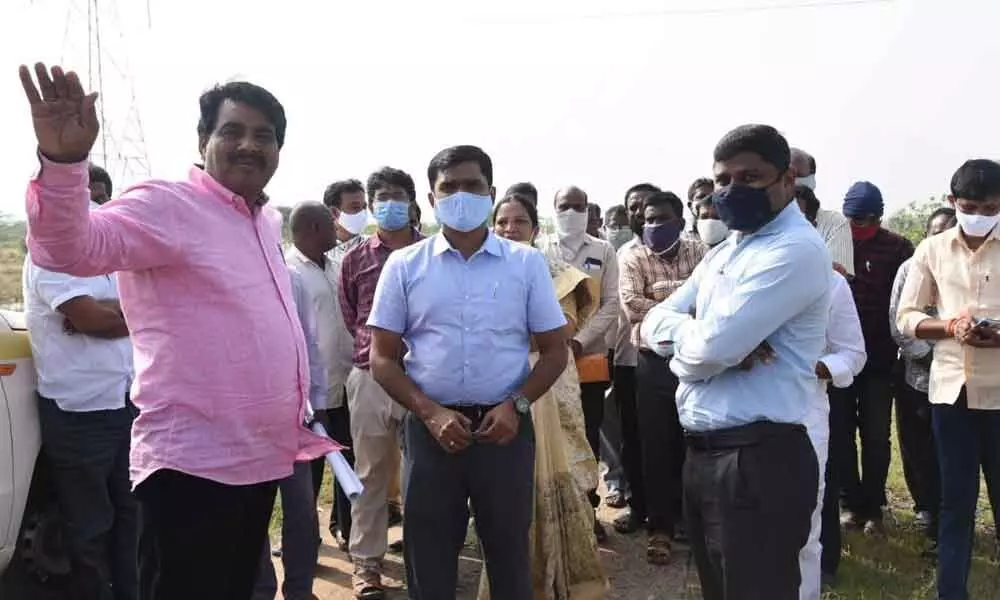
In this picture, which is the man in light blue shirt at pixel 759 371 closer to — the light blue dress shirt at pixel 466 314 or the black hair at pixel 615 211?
the light blue dress shirt at pixel 466 314

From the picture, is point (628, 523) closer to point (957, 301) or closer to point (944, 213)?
point (957, 301)

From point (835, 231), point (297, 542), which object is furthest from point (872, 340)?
point (297, 542)

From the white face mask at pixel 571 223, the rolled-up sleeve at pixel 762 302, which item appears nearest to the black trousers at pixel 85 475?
the rolled-up sleeve at pixel 762 302

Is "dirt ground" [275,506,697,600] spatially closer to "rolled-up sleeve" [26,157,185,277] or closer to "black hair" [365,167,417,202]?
"black hair" [365,167,417,202]

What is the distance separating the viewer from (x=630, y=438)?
5617mm

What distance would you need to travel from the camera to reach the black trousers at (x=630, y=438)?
5.40 meters

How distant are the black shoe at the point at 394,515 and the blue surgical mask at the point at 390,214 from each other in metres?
1.98

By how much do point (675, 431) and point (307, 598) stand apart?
227cm

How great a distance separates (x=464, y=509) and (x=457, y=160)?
1.34 meters

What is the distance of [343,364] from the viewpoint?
4895 mm

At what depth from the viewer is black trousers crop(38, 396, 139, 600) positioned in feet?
11.8

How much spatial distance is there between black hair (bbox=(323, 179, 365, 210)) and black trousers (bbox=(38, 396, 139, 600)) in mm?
2382

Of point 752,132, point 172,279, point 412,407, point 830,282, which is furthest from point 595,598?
point 172,279

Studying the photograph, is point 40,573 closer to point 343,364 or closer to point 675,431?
point 343,364
